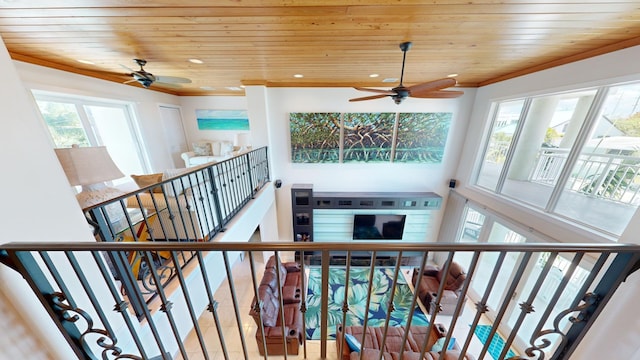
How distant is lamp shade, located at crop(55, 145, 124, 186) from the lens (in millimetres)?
1532

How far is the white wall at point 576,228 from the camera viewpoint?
0.99 meters

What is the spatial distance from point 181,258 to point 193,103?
474 centimetres

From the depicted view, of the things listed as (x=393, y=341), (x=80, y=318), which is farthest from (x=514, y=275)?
(x=80, y=318)

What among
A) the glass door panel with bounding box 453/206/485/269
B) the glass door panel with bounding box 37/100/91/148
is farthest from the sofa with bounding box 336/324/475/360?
the glass door panel with bounding box 37/100/91/148

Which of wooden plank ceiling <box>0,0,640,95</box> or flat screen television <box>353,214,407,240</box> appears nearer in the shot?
wooden plank ceiling <box>0,0,640,95</box>

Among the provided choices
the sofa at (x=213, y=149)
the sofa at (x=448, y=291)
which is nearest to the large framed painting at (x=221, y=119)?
the sofa at (x=213, y=149)

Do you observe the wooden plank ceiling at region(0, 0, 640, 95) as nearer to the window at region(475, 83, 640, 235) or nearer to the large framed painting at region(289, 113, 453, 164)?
the window at region(475, 83, 640, 235)

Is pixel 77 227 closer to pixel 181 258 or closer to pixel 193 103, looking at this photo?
pixel 181 258

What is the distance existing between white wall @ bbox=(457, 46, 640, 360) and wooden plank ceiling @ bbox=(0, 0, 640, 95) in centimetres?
16

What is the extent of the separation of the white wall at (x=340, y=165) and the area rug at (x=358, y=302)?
4.96 feet

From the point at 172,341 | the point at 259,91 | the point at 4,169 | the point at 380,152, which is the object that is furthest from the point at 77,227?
the point at 380,152

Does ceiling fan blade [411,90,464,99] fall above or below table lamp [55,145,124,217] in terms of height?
above

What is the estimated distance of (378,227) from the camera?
479 cm

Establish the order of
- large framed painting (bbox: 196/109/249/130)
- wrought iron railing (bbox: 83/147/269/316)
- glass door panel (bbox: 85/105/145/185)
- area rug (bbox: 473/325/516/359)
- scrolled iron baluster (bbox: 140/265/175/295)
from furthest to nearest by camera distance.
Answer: large framed painting (bbox: 196/109/249/130)
glass door panel (bbox: 85/105/145/185)
area rug (bbox: 473/325/516/359)
wrought iron railing (bbox: 83/147/269/316)
scrolled iron baluster (bbox: 140/265/175/295)
